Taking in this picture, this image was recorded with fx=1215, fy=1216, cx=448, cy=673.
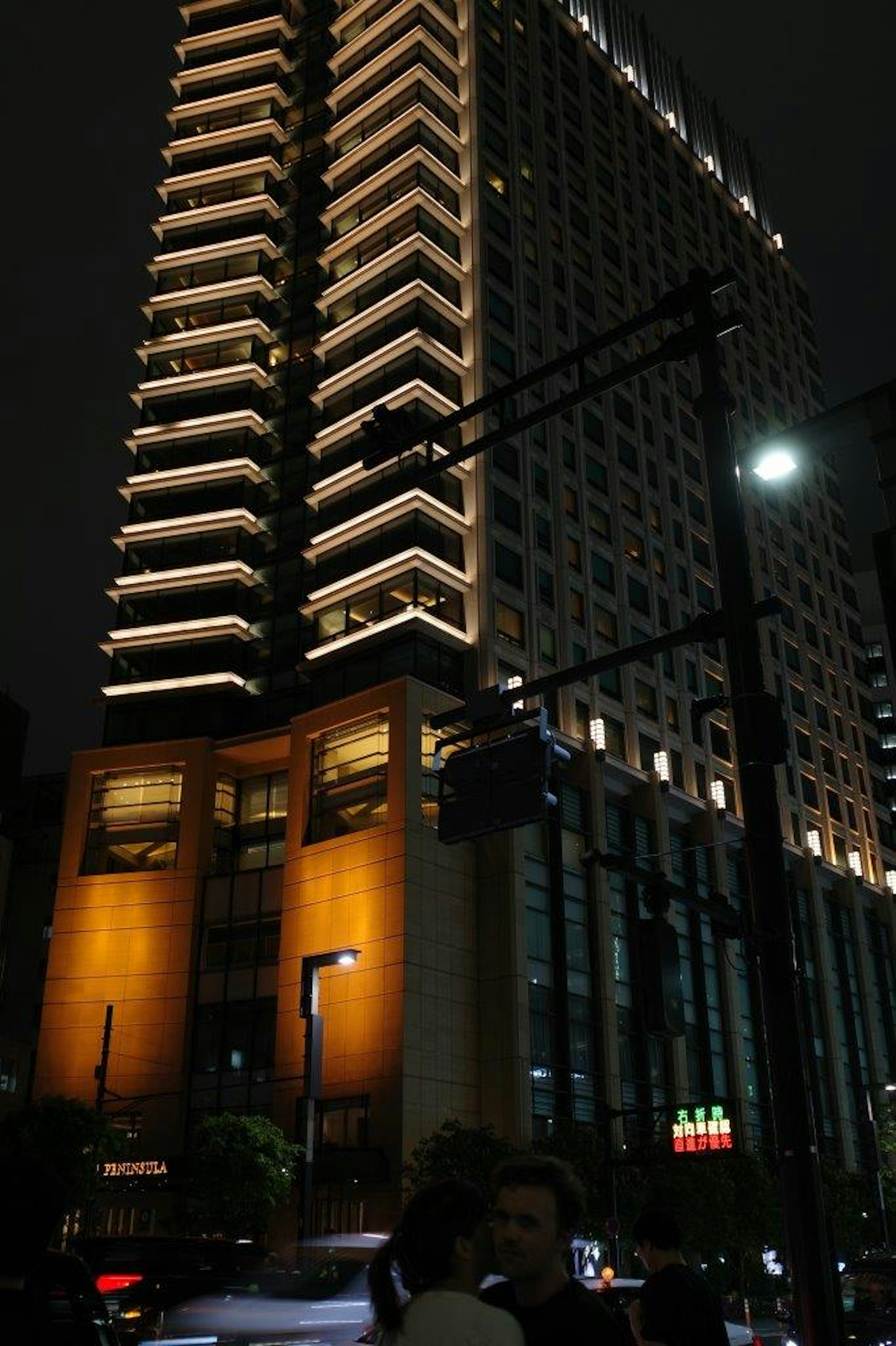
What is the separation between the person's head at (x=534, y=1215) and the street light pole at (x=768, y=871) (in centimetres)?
372

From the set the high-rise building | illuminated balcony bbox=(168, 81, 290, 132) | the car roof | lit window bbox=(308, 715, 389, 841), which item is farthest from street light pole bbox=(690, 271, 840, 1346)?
illuminated balcony bbox=(168, 81, 290, 132)

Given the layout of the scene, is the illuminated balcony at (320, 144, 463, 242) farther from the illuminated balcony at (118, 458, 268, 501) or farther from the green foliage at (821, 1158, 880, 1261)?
the green foliage at (821, 1158, 880, 1261)

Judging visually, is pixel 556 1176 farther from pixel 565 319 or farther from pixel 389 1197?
pixel 565 319

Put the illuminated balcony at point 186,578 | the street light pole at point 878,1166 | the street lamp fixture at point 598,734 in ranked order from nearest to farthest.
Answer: the street lamp fixture at point 598,734, the street light pole at point 878,1166, the illuminated balcony at point 186,578

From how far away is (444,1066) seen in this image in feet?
142

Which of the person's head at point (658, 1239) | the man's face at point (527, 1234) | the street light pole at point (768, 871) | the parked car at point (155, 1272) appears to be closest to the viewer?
the man's face at point (527, 1234)

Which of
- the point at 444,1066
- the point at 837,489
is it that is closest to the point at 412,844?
the point at 444,1066

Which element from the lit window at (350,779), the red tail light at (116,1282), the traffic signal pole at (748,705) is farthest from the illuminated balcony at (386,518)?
the traffic signal pole at (748,705)

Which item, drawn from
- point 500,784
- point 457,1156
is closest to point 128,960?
point 457,1156

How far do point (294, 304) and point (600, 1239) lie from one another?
48817mm

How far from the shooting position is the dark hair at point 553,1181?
4.43 m

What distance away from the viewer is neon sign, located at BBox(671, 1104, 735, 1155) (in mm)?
38219

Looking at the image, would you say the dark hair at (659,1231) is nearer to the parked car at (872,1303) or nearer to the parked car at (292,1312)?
the parked car at (292,1312)

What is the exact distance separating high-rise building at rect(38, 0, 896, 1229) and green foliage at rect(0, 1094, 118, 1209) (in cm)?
838
